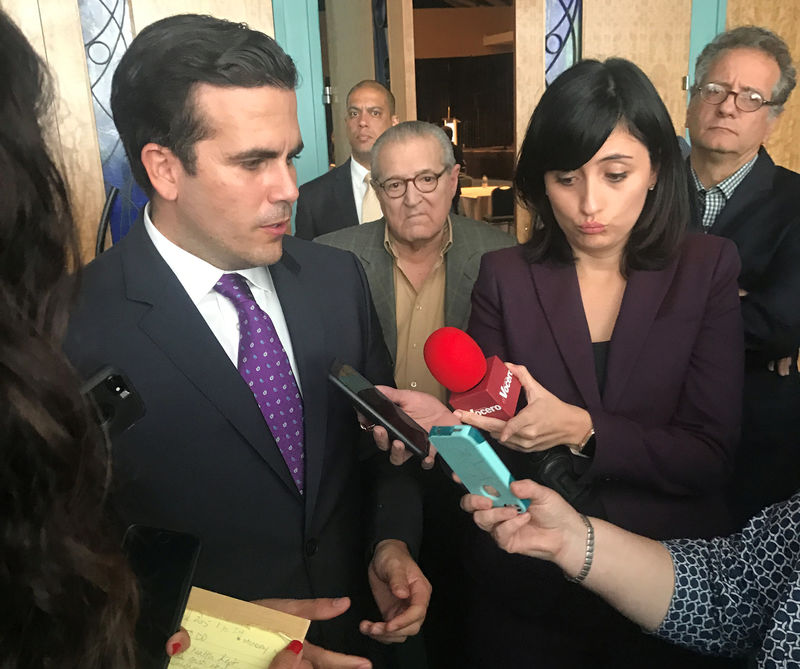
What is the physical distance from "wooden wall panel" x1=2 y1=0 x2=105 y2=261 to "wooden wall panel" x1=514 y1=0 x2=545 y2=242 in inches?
85.6

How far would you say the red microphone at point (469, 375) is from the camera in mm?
1146

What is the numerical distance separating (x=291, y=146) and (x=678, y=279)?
86 centimetres

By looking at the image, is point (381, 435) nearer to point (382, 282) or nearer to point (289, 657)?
point (289, 657)

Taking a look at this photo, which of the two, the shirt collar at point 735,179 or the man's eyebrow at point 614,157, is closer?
the man's eyebrow at point 614,157

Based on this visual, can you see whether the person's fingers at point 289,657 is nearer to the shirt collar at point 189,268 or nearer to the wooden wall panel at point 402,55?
the shirt collar at point 189,268

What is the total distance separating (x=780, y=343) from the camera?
5.93 ft

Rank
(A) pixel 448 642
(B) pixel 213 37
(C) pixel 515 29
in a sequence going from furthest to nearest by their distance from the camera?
(C) pixel 515 29
(A) pixel 448 642
(B) pixel 213 37

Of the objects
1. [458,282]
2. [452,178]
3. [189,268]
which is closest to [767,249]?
[458,282]

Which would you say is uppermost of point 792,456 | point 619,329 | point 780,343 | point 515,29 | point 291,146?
point 515,29

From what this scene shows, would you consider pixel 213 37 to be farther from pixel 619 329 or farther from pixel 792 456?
pixel 792 456

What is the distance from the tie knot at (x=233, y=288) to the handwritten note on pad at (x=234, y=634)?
24.1 inches

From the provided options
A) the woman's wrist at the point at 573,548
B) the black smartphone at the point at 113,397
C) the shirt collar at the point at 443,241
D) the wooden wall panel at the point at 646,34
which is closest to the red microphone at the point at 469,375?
the woman's wrist at the point at 573,548

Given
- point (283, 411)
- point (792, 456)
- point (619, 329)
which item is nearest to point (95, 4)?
point (283, 411)

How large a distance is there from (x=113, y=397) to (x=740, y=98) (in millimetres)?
2018
